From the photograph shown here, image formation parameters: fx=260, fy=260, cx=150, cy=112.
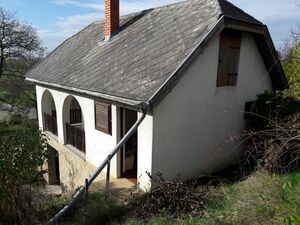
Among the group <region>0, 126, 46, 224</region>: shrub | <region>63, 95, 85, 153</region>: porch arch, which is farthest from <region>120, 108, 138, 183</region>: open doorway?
<region>0, 126, 46, 224</region>: shrub

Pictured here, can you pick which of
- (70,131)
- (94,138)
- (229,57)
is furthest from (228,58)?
(70,131)

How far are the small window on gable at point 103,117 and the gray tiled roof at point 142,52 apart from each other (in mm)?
694

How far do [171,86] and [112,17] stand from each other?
6905 mm

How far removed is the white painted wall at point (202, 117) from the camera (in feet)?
23.1

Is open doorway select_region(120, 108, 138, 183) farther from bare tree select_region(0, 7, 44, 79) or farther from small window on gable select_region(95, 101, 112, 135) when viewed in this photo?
bare tree select_region(0, 7, 44, 79)

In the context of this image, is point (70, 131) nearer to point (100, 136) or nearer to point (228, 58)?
point (100, 136)

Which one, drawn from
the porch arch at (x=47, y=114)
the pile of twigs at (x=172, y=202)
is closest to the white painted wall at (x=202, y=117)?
the pile of twigs at (x=172, y=202)

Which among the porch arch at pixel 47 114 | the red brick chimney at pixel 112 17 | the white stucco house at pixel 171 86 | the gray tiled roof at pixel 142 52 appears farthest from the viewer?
the porch arch at pixel 47 114

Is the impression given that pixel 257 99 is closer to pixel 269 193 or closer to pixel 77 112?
pixel 269 193

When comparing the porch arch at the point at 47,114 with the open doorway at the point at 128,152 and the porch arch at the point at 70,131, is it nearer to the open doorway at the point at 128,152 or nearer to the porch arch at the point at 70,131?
the porch arch at the point at 70,131

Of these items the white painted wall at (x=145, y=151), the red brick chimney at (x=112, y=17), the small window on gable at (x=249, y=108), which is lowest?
the white painted wall at (x=145, y=151)

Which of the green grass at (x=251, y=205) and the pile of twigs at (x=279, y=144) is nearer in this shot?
the green grass at (x=251, y=205)

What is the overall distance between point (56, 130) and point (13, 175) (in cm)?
807

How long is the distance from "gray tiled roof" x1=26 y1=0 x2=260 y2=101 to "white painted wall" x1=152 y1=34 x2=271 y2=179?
23.6 inches
